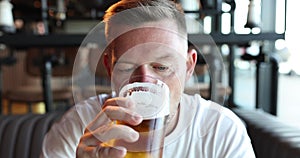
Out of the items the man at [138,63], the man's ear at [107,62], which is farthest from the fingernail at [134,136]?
the man's ear at [107,62]

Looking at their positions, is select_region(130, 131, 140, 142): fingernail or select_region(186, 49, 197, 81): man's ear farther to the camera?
select_region(186, 49, 197, 81): man's ear

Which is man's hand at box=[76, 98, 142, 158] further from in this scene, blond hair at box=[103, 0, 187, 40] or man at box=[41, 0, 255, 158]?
blond hair at box=[103, 0, 187, 40]

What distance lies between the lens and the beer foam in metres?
0.44

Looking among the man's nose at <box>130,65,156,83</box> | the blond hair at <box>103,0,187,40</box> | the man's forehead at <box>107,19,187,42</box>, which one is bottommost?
the man's nose at <box>130,65,156,83</box>

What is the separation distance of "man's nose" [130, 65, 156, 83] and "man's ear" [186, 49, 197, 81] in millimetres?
93

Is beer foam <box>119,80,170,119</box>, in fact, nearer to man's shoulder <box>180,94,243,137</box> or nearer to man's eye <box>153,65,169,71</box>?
man's eye <box>153,65,169,71</box>

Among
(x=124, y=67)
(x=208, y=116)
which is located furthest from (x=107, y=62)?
(x=208, y=116)

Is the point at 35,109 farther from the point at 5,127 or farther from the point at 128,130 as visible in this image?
the point at 128,130

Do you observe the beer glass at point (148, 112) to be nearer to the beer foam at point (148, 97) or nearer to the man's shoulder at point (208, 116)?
the beer foam at point (148, 97)

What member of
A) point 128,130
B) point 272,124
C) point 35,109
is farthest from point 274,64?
point 35,109

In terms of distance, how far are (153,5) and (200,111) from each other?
26 cm

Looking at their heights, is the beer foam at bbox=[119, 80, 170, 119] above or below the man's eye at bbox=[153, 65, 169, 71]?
below

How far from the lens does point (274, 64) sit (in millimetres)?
2051

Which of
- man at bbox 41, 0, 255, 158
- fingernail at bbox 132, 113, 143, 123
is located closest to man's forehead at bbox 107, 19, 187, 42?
man at bbox 41, 0, 255, 158
